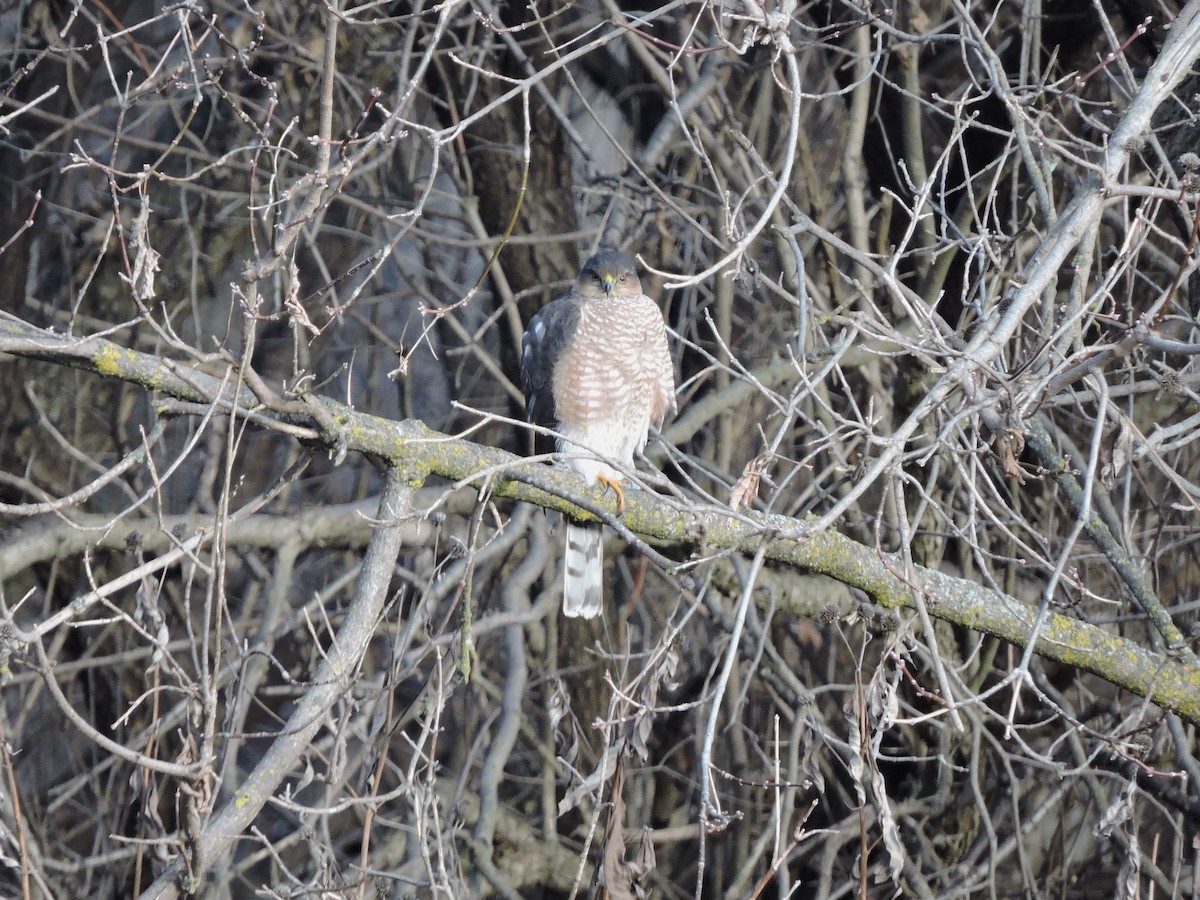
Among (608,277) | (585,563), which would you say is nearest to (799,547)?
(585,563)

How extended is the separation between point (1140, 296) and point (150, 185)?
12.9 feet

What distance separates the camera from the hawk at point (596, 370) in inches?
159

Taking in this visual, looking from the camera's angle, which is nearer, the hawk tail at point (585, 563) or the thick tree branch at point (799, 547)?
the thick tree branch at point (799, 547)

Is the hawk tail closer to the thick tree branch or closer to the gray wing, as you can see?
the gray wing

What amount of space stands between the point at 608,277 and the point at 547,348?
0.99 ft

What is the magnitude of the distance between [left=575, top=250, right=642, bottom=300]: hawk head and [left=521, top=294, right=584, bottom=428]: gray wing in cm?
5

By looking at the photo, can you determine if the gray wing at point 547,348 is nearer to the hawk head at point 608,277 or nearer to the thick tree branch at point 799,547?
the hawk head at point 608,277

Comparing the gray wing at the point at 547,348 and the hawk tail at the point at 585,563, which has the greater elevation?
the gray wing at the point at 547,348

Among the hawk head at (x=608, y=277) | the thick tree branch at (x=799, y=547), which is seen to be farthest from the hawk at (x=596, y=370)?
the thick tree branch at (x=799, y=547)

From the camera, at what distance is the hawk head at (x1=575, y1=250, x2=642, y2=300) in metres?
4.02

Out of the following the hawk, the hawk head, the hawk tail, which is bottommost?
the hawk tail

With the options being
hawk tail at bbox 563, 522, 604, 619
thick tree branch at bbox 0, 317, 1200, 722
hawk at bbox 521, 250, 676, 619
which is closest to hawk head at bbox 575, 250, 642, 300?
hawk at bbox 521, 250, 676, 619

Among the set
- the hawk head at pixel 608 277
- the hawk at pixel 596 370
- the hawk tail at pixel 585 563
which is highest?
the hawk head at pixel 608 277

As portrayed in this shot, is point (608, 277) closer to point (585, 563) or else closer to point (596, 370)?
point (596, 370)
